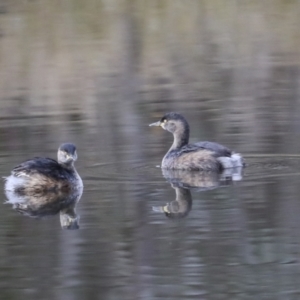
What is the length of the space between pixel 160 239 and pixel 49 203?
1910 millimetres

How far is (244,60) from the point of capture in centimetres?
2047

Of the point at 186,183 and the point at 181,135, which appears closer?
the point at 186,183

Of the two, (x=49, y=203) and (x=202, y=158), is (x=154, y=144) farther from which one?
(x=49, y=203)

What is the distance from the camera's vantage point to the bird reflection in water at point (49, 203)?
871cm

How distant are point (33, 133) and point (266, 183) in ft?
13.5

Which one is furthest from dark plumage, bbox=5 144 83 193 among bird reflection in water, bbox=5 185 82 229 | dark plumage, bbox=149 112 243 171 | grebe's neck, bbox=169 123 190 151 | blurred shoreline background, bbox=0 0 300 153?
blurred shoreline background, bbox=0 0 300 153

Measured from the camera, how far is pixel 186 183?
402 inches

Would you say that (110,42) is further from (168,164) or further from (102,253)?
(102,253)

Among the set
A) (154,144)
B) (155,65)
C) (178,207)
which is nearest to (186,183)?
(178,207)

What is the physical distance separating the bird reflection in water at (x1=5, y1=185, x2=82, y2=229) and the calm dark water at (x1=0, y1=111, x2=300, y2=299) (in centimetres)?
8

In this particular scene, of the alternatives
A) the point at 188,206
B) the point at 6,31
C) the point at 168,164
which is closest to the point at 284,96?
the point at 168,164

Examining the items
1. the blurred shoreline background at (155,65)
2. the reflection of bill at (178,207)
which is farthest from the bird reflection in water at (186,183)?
the blurred shoreline background at (155,65)

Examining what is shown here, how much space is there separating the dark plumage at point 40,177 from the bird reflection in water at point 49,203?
4cm

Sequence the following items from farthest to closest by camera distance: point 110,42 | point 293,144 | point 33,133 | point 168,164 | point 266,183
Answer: point 110,42
point 33,133
point 293,144
point 168,164
point 266,183
